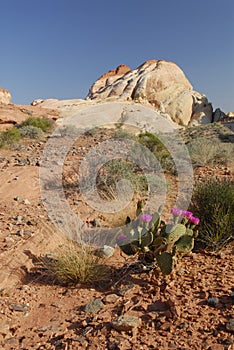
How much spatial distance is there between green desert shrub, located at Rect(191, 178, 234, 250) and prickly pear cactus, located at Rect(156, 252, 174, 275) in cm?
69

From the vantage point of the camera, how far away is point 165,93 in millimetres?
35656

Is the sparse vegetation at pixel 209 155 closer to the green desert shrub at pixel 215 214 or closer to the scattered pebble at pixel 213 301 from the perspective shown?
the green desert shrub at pixel 215 214

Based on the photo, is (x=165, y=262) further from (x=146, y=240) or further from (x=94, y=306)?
(x=94, y=306)

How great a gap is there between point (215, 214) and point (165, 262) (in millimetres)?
1063

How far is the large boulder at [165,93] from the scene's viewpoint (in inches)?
1330

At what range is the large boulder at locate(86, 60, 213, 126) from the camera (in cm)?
3378

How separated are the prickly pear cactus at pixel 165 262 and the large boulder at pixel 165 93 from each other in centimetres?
3016

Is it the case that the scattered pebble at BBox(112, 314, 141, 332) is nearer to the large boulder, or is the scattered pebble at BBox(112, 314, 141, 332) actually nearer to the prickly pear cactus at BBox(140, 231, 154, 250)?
the prickly pear cactus at BBox(140, 231, 154, 250)

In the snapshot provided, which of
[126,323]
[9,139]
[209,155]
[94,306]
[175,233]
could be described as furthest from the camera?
[9,139]

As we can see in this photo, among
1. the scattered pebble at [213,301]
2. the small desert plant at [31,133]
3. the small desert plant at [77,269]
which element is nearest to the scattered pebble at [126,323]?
the scattered pebble at [213,301]

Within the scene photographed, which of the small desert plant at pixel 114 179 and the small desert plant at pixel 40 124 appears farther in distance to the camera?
the small desert plant at pixel 40 124

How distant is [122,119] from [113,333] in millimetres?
21266

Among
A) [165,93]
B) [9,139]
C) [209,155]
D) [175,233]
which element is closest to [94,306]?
[175,233]

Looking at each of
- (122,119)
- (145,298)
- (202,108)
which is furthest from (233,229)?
(202,108)
